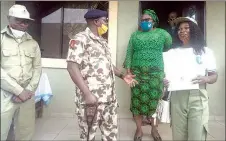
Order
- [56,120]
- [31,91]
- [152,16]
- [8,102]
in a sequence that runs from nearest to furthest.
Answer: [8,102]
[31,91]
[152,16]
[56,120]

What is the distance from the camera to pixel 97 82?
2053 millimetres

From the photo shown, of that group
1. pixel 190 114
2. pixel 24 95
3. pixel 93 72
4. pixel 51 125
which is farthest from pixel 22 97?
pixel 51 125

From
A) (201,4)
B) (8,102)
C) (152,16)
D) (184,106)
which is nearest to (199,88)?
(184,106)

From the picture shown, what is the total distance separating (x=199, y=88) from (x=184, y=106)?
0.17 metres

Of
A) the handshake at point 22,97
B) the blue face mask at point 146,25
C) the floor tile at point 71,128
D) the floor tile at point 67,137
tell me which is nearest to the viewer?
the handshake at point 22,97

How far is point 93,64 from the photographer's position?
2.04 meters

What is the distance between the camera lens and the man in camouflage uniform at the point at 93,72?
6.40 ft

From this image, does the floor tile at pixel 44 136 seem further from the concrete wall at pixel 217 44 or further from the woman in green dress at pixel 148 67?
the concrete wall at pixel 217 44

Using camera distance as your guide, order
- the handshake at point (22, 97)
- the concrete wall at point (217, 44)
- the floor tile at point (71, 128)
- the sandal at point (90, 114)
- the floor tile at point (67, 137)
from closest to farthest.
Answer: the sandal at point (90, 114), the handshake at point (22, 97), the floor tile at point (67, 137), the floor tile at point (71, 128), the concrete wall at point (217, 44)

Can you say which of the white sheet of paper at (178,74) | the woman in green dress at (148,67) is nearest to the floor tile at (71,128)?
the woman in green dress at (148,67)

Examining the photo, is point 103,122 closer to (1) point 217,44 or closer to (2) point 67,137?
(2) point 67,137

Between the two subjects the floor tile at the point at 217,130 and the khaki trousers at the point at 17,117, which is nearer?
the khaki trousers at the point at 17,117

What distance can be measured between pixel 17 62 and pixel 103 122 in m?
0.83

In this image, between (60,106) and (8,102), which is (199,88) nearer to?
(8,102)
